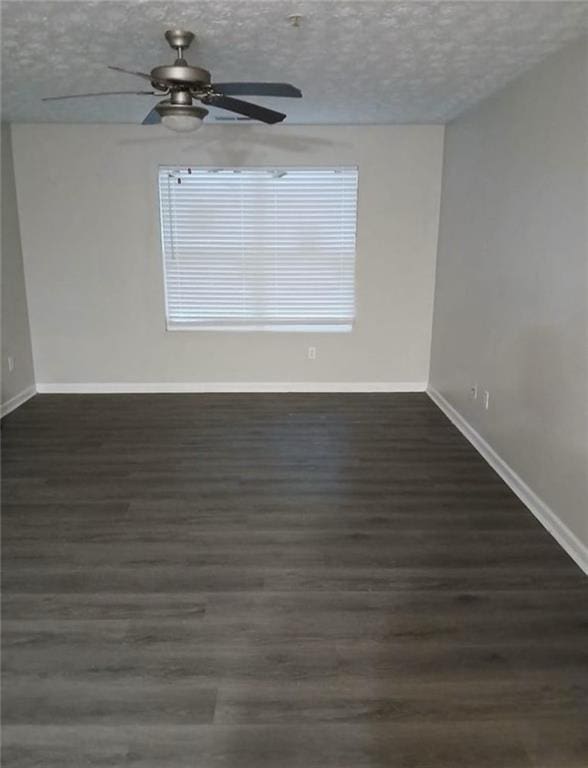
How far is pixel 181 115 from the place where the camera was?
2.64 meters

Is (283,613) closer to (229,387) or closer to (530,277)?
(530,277)

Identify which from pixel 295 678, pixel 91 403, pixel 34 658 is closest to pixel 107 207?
pixel 91 403

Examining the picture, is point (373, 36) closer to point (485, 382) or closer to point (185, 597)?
point (485, 382)

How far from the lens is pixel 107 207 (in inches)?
196

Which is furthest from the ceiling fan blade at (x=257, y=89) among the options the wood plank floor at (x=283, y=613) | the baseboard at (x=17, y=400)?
the baseboard at (x=17, y=400)

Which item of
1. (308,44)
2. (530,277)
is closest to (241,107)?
(308,44)

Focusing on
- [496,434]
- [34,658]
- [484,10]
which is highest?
[484,10]

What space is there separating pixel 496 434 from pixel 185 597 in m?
2.29

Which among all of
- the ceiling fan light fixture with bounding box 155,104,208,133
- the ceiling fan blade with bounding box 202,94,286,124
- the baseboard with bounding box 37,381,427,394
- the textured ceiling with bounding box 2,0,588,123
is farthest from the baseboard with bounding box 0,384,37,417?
the ceiling fan blade with bounding box 202,94,286,124

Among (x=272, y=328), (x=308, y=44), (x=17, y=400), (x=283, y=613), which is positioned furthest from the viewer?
(x=272, y=328)

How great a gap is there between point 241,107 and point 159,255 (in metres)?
2.48

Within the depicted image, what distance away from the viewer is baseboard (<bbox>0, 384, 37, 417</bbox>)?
4.72 meters

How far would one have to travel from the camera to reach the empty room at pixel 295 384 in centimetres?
193

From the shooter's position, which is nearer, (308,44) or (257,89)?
(257,89)
